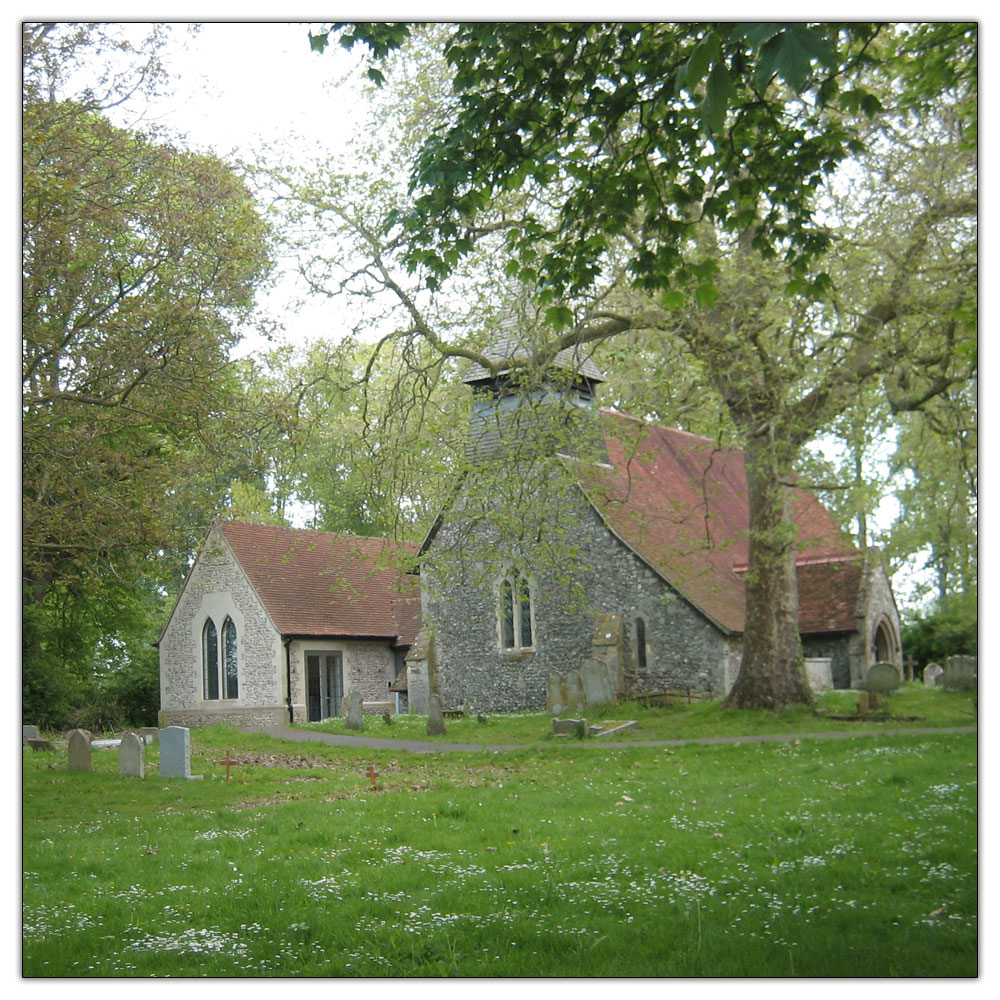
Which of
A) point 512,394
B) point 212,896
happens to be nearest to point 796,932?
point 212,896

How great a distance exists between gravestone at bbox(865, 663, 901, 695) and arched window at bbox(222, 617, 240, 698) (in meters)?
4.44

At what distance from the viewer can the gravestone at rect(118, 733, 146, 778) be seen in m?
7.95

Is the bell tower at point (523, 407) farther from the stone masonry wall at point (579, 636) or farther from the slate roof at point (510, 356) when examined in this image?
the stone masonry wall at point (579, 636)

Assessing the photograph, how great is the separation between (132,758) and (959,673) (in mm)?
6562

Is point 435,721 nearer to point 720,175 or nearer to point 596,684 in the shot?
point 596,684

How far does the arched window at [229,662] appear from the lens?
23.1 ft

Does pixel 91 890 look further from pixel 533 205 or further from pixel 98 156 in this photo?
Answer: pixel 533 205

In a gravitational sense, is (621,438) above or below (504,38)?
below

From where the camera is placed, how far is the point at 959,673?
4.88m

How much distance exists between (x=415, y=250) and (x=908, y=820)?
4.16m

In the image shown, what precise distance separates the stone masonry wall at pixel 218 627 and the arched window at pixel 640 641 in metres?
8.00

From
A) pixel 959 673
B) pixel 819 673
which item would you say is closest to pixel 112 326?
pixel 959 673

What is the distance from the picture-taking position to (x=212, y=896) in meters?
4.68

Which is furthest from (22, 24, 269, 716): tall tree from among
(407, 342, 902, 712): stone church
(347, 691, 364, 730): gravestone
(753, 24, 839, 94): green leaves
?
(347, 691, 364, 730): gravestone
